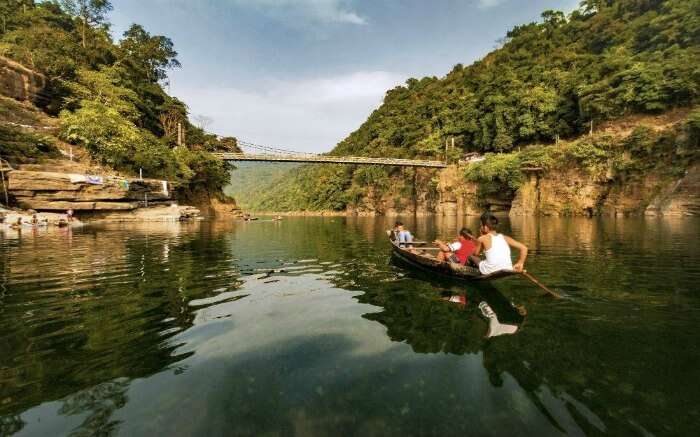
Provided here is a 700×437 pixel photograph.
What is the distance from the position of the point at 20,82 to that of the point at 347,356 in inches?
1806

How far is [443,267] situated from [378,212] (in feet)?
220

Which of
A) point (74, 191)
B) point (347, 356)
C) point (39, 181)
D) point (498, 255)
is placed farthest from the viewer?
point (74, 191)

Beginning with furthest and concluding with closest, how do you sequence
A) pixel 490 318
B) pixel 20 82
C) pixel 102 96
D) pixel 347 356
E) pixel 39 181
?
pixel 102 96
pixel 20 82
pixel 39 181
pixel 490 318
pixel 347 356

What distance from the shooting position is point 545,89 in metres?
55.3

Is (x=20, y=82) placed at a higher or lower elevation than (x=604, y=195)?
higher

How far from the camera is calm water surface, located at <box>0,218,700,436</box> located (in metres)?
2.86

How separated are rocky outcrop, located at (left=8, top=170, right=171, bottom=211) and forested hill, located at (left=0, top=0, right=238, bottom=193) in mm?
3257

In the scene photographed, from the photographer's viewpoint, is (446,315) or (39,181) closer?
(446,315)

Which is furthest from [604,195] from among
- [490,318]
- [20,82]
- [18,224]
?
[20,82]

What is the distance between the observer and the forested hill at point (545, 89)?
40594 mm

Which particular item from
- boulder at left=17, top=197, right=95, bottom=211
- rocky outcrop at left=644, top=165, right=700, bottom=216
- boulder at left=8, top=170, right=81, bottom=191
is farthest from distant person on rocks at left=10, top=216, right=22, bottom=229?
rocky outcrop at left=644, top=165, right=700, bottom=216

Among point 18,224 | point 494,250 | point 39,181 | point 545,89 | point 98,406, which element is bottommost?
point 98,406

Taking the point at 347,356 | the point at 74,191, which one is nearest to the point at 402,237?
the point at 347,356

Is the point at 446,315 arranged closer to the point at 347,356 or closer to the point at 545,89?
the point at 347,356
